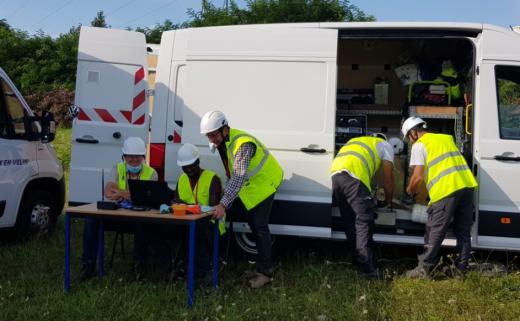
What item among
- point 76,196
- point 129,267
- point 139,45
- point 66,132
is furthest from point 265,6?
point 129,267

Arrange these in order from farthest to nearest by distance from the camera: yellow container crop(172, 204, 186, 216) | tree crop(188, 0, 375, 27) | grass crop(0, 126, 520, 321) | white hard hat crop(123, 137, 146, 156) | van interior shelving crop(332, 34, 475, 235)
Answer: tree crop(188, 0, 375, 27), van interior shelving crop(332, 34, 475, 235), white hard hat crop(123, 137, 146, 156), yellow container crop(172, 204, 186, 216), grass crop(0, 126, 520, 321)

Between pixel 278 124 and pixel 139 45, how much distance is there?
2449mm

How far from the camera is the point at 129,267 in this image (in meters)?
5.29

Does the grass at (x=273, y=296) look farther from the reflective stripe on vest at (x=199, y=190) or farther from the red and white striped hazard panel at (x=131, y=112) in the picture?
the red and white striped hazard panel at (x=131, y=112)

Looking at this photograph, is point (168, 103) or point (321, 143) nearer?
point (321, 143)

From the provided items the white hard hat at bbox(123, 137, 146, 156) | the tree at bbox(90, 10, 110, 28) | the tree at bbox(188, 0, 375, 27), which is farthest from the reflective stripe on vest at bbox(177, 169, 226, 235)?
the tree at bbox(90, 10, 110, 28)

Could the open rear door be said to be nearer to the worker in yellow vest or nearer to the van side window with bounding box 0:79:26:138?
the van side window with bounding box 0:79:26:138

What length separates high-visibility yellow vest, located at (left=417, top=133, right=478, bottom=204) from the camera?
4.86 meters

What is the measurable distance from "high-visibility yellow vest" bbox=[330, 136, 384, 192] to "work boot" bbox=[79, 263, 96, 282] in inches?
93.3

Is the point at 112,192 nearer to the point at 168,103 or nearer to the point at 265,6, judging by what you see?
the point at 168,103

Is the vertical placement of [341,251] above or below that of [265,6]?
below

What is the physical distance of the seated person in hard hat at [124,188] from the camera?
496cm

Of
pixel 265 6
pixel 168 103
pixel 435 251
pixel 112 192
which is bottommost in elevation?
pixel 435 251

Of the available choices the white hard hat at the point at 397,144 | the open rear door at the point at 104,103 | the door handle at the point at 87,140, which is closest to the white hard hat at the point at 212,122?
the open rear door at the point at 104,103
